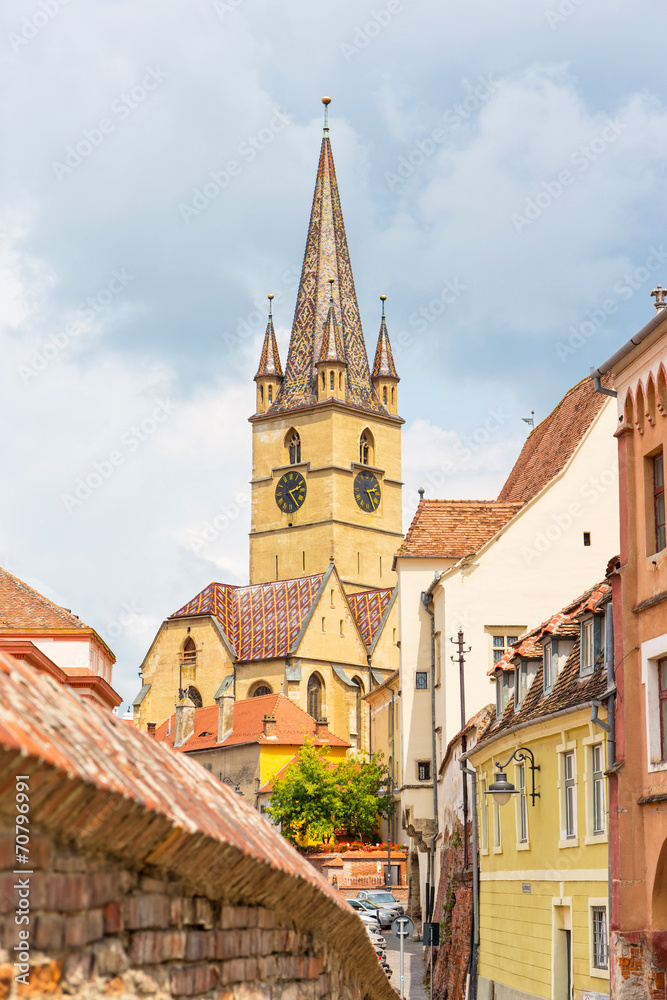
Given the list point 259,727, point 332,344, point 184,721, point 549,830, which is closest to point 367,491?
point 332,344

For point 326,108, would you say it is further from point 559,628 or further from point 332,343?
point 559,628

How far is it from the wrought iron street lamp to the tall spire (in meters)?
93.1

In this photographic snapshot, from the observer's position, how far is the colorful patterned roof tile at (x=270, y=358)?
12038 cm

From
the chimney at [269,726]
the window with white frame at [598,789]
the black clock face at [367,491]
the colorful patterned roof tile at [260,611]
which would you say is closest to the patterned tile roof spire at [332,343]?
the black clock face at [367,491]

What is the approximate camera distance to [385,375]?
394 feet

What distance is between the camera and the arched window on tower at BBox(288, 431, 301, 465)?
115375 millimetres

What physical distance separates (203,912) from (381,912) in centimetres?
4461

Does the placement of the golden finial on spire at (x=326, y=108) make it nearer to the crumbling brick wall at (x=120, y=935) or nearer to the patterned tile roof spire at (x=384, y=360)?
the patterned tile roof spire at (x=384, y=360)

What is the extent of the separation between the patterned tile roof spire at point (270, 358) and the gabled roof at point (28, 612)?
8329 centimetres

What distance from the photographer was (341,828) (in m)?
68.6

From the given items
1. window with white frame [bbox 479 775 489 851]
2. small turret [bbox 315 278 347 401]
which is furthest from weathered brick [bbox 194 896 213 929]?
small turret [bbox 315 278 347 401]

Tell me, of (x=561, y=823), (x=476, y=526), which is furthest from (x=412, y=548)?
(x=561, y=823)

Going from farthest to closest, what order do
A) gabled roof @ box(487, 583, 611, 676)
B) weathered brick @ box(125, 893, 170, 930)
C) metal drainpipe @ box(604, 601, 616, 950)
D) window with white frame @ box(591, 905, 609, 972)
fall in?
gabled roof @ box(487, 583, 611, 676) < window with white frame @ box(591, 905, 609, 972) < metal drainpipe @ box(604, 601, 616, 950) < weathered brick @ box(125, 893, 170, 930)

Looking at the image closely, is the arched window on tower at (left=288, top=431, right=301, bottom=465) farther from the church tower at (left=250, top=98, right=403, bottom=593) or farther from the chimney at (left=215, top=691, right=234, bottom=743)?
the chimney at (left=215, top=691, right=234, bottom=743)
